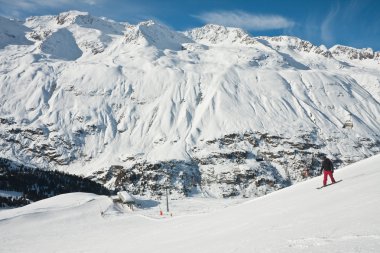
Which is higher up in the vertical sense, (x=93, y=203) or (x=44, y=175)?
(x=44, y=175)

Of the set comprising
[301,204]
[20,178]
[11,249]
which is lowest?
[11,249]

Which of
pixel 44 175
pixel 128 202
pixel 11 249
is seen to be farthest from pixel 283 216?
pixel 44 175

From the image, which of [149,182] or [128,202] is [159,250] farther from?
[149,182]

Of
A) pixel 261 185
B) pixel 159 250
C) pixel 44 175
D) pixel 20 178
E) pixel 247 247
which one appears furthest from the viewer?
pixel 261 185

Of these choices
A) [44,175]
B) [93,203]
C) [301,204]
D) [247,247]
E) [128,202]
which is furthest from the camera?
[44,175]

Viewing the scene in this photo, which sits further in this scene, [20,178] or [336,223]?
[20,178]

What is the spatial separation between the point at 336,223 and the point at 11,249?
28.8 m

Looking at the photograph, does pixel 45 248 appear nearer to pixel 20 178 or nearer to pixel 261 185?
pixel 20 178

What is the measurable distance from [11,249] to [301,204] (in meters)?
24.7

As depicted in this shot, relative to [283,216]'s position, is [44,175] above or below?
above

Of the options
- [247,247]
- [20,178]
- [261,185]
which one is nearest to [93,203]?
[247,247]

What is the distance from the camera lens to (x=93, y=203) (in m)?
71.8

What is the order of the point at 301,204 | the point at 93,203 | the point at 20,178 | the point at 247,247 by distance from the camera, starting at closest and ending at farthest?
the point at 247,247, the point at 301,204, the point at 93,203, the point at 20,178

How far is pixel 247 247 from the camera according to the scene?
1176 centimetres
